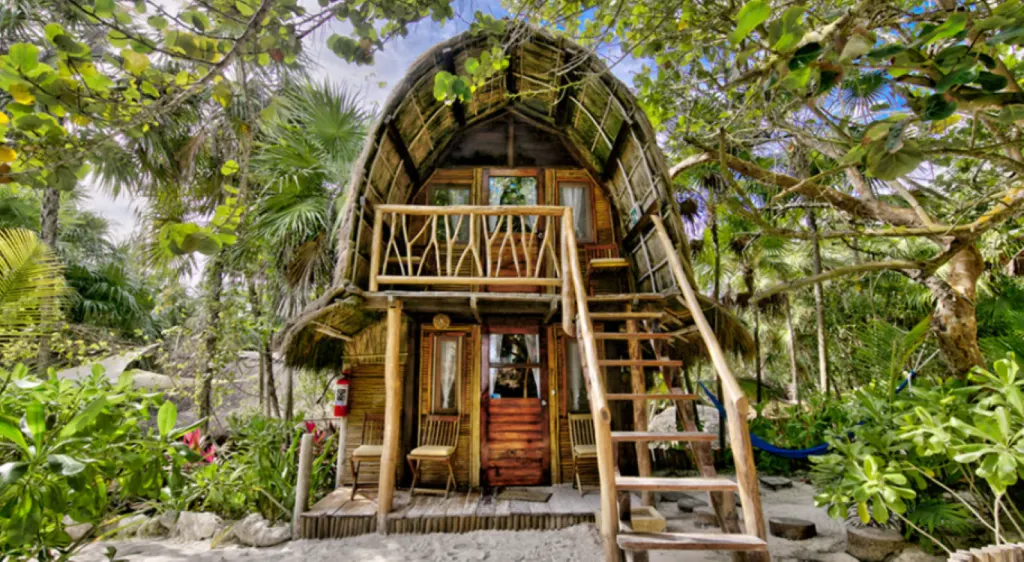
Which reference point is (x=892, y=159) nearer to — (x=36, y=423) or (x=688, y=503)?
(x=36, y=423)

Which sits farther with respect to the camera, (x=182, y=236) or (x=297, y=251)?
(x=297, y=251)

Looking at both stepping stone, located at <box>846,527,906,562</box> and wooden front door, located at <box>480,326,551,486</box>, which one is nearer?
stepping stone, located at <box>846,527,906,562</box>

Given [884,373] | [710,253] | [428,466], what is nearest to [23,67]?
[428,466]

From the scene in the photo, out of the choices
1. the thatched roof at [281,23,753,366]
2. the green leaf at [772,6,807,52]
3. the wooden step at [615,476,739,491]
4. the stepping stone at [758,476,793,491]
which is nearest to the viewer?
the green leaf at [772,6,807,52]

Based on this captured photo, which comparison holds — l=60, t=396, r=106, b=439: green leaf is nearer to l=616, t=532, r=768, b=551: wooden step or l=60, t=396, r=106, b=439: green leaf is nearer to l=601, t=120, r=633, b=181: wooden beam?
l=616, t=532, r=768, b=551: wooden step

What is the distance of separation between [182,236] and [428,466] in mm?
5628

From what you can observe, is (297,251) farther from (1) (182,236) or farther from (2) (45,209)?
(1) (182,236)

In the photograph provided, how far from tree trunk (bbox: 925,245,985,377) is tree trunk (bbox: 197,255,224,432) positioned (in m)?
9.93

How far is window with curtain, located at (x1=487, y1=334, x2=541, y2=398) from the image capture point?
6.70 meters

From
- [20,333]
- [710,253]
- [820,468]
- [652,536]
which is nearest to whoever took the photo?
[20,333]

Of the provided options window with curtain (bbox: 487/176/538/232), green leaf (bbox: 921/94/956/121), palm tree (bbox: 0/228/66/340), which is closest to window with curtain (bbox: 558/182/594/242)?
window with curtain (bbox: 487/176/538/232)

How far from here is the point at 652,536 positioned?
9.05 feet

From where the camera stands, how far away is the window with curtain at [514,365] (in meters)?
6.70

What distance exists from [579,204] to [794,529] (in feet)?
15.9
